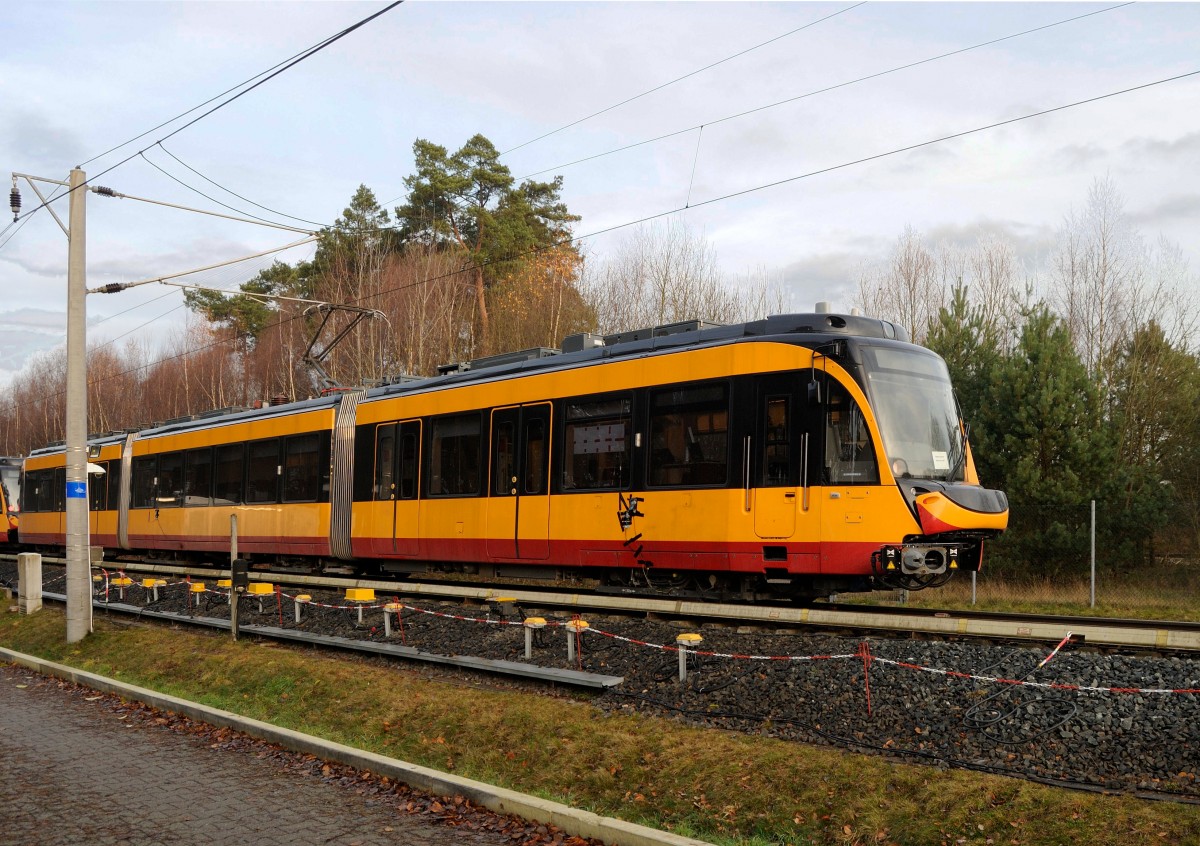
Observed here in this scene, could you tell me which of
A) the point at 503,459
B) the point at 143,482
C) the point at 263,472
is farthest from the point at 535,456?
the point at 143,482

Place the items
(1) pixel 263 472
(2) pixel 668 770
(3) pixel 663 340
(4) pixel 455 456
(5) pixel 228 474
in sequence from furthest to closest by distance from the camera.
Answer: (5) pixel 228 474
(1) pixel 263 472
(4) pixel 455 456
(3) pixel 663 340
(2) pixel 668 770

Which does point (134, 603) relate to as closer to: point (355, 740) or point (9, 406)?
point (355, 740)

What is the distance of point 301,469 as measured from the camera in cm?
2123

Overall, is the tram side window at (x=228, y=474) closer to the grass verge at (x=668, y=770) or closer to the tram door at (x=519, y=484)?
the tram door at (x=519, y=484)

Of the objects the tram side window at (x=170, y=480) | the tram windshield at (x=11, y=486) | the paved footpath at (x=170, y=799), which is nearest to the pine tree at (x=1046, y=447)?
the paved footpath at (x=170, y=799)

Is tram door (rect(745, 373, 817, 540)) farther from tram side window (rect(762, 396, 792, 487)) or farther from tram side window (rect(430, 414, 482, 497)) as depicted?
tram side window (rect(430, 414, 482, 497))

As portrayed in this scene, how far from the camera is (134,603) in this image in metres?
19.5

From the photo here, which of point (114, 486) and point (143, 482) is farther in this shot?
point (114, 486)

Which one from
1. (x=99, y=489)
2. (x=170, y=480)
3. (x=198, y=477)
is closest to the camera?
(x=198, y=477)

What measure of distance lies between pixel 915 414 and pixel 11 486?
35742 mm

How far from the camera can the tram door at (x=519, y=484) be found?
1531cm

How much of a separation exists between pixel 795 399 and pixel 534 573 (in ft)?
17.6

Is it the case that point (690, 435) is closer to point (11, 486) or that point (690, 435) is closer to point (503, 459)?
point (503, 459)

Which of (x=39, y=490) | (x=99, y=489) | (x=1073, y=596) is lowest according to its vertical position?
(x=1073, y=596)
